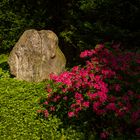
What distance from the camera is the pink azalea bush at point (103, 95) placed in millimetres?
7180

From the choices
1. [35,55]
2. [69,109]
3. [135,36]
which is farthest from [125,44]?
Answer: [69,109]

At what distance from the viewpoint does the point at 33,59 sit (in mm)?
10125

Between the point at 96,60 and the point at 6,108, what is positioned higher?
the point at 96,60

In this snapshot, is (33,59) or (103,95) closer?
(103,95)

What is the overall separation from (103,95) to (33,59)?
3.31m

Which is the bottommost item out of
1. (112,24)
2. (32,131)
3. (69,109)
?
(32,131)

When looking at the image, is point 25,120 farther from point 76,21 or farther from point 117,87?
point 76,21

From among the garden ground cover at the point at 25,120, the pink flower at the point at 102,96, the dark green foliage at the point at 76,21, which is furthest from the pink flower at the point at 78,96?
the dark green foliage at the point at 76,21

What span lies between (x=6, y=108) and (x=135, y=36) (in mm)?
4354

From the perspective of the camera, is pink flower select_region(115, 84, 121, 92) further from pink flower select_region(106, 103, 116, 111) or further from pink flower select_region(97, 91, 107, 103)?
pink flower select_region(106, 103, 116, 111)

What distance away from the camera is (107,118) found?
24.2 feet

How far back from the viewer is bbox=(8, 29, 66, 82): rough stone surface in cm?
1013

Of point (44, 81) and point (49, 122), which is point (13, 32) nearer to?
point (44, 81)

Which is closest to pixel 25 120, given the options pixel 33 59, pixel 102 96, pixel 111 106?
pixel 102 96
